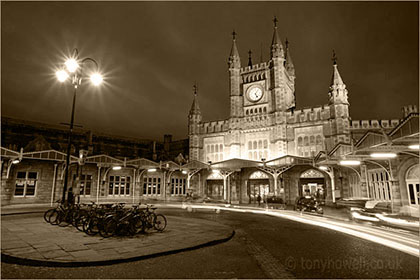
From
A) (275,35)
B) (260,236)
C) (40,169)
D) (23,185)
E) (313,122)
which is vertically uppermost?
(275,35)

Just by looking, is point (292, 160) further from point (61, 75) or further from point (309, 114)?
point (61, 75)

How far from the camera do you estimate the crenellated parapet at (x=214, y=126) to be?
116 ft

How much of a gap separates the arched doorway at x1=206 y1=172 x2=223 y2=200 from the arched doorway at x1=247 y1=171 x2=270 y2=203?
4.21 m

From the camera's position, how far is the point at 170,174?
32.5 m

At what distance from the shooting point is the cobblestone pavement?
5.96m

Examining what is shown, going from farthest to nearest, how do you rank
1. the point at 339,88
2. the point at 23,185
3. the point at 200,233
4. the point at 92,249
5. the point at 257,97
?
the point at 257,97
the point at 339,88
the point at 23,185
the point at 200,233
the point at 92,249

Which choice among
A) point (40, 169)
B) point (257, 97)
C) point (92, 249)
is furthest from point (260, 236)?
point (257, 97)

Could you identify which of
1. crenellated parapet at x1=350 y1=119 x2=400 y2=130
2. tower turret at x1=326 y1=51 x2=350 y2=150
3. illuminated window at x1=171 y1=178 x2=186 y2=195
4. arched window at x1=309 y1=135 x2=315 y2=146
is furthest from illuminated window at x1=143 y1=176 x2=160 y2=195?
crenellated parapet at x1=350 y1=119 x2=400 y2=130

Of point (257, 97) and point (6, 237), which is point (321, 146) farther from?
point (6, 237)

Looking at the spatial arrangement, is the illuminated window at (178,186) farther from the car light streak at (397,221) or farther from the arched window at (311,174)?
the car light streak at (397,221)

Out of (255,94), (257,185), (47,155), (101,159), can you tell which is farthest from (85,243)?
(255,94)

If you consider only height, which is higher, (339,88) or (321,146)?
(339,88)

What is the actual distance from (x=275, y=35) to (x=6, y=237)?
120ft

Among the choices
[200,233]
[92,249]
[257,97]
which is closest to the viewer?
[92,249]
